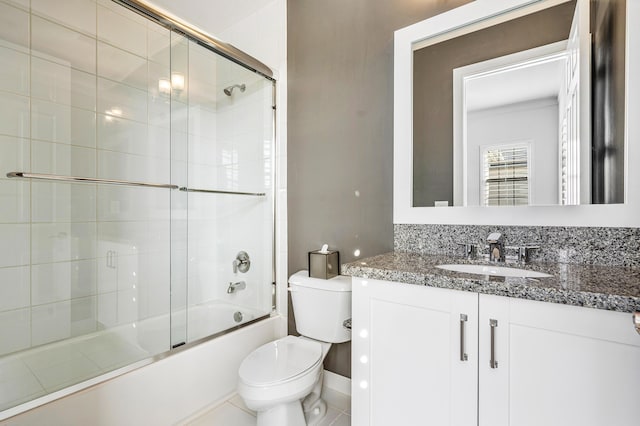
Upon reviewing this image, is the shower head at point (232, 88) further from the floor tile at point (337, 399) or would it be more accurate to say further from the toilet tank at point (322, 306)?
the floor tile at point (337, 399)

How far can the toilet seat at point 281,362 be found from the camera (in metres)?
1.33

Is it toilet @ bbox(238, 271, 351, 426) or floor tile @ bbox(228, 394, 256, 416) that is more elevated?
toilet @ bbox(238, 271, 351, 426)

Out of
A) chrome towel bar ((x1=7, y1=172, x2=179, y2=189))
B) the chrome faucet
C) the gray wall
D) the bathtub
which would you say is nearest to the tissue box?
the gray wall

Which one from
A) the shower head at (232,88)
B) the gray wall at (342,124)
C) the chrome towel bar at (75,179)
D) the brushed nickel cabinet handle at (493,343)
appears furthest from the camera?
the shower head at (232,88)

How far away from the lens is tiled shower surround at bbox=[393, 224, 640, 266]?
1.12 meters

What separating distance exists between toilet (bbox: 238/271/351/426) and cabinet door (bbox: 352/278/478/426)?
29 centimetres

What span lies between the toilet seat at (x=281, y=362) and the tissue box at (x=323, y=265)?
362 millimetres

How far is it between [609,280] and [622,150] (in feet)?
1.70

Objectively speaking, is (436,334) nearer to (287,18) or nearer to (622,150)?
(622,150)

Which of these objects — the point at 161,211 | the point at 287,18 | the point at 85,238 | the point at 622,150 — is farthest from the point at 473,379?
the point at 287,18

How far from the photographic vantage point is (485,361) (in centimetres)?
94

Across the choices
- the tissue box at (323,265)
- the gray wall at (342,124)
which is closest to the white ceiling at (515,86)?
the gray wall at (342,124)

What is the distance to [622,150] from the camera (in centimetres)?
112

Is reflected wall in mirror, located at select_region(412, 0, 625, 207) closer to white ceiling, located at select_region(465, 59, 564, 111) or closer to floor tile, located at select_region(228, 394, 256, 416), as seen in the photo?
white ceiling, located at select_region(465, 59, 564, 111)
